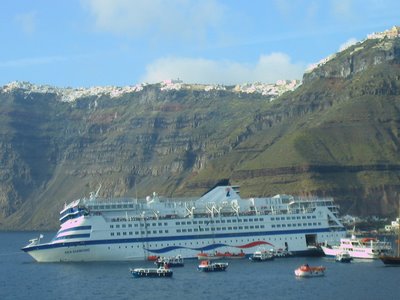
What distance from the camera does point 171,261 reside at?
128875 millimetres

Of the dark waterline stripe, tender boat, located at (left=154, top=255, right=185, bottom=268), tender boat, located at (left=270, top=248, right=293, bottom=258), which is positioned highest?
the dark waterline stripe

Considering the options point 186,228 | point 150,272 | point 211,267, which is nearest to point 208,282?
point 150,272

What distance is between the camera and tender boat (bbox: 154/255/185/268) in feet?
412

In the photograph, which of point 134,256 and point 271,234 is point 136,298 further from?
point 271,234

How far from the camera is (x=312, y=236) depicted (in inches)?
5723

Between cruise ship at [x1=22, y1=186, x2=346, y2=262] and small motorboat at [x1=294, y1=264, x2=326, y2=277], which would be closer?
small motorboat at [x1=294, y1=264, x2=326, y2=277]

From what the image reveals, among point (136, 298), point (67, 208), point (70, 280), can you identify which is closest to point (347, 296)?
Answer: point (136, 298)

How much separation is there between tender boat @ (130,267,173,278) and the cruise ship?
60.3 feet

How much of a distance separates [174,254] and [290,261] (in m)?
15.5

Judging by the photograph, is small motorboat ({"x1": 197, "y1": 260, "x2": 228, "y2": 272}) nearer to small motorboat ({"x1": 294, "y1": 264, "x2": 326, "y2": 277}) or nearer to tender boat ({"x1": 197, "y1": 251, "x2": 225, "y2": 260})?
small motorboat ({"x1": 294, "y1": 264, "x2": 326, "y2": 277})

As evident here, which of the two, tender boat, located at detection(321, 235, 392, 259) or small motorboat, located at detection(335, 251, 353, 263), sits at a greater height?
tender boat, located at detection(321, 235, 392, 259)

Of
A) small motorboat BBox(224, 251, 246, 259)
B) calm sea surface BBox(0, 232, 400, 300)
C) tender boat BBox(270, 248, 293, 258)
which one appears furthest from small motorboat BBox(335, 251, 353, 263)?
small motorboat BBox(224, 251, 246, 259)

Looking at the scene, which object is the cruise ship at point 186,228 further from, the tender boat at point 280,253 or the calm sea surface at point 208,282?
the calm sea surface at point 208,282

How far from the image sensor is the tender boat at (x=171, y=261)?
12550 centimetres
